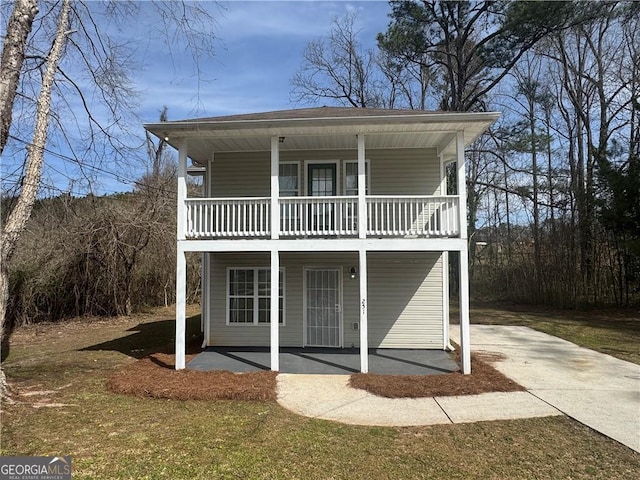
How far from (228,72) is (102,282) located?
11354mm

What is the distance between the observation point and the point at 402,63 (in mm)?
22094

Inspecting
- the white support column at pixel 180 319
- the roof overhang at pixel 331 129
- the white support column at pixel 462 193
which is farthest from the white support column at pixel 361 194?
the white support column at pixel 180 319

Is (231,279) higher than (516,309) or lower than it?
higher

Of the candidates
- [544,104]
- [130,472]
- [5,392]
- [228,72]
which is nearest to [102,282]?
[5,392]

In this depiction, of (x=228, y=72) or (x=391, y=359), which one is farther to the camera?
(x=391, y=359)

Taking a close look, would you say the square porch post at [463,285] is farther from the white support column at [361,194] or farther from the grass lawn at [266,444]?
the grass lawn at [266,444]

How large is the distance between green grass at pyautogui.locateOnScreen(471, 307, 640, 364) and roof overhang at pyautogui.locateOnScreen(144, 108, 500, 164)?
6.56 m

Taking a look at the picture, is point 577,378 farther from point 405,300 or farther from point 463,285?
point 405,300

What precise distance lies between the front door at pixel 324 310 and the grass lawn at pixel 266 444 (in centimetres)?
403

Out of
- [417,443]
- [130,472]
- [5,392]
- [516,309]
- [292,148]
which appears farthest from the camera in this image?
[516,309]

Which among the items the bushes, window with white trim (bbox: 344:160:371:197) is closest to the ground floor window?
window with white trim (bbox: 344:160:371:197)

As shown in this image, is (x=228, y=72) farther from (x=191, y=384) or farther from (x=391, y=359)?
(x=391, y=359)

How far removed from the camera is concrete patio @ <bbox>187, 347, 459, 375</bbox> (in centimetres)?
794

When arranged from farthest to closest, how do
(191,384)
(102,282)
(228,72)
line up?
1. (102,282)
2. (228,72)
3. (191,384)
